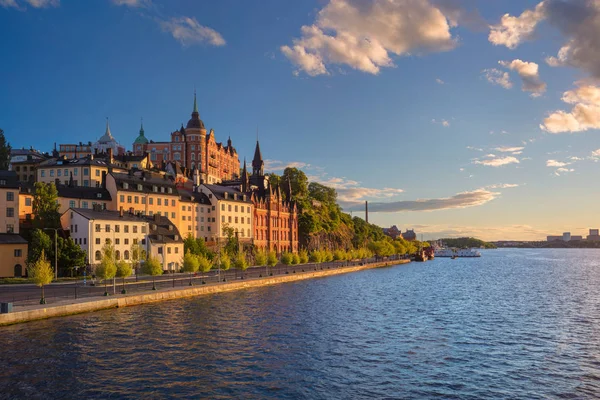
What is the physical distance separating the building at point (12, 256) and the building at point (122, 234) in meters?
8.80

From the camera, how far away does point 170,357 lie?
36281 millimetres

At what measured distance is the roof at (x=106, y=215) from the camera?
288 ft

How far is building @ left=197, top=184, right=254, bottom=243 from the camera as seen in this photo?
12644cm

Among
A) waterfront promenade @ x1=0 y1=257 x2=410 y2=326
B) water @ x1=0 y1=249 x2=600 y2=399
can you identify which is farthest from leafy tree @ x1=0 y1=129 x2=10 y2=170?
water @ x1=0 y1=249 x2=600 y2=399

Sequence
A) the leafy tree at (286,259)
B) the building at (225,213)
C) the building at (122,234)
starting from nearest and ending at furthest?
the building at (122,234), the leafy tree at (286,259), the building at (225,213)

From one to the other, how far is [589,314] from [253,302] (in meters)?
41.1

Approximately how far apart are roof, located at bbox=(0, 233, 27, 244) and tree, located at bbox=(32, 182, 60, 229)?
4484mm

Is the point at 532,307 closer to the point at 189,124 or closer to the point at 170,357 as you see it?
the point at 170,357

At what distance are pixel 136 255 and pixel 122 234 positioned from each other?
879 cm

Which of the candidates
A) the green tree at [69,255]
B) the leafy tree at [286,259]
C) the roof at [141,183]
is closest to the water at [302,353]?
the green tree at [69,255]

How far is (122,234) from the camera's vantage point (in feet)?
303

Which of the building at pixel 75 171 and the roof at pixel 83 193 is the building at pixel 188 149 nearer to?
the building at pixel 75 171

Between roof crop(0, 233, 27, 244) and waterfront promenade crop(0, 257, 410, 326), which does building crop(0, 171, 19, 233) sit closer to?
roof crop(0, 233, 27, 244)

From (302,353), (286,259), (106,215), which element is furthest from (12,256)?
(302,353)
